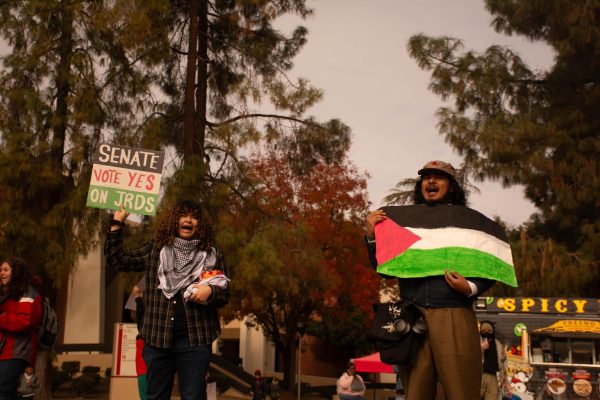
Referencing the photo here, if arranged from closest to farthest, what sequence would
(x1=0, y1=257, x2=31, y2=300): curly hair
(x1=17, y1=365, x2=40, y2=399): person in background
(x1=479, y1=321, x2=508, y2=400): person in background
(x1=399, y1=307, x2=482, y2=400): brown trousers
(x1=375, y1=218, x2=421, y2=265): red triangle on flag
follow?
(x1=399, y1=307, x2=482, y2=400): brown trousers < (x1=375, y1=218, x2=421, y2=265): red triangle on flag < (x1=0, y1=257, x2=31, y2=300): curly hair < (x1=17, y1=365, x2=40, y2=399): person in background < (x1=479, y1=321, x2=508, y2=400): person in background

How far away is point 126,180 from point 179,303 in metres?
2.79

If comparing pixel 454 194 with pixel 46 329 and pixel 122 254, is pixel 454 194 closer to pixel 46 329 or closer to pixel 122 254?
pixel 122 254

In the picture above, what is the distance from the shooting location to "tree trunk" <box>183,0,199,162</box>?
16.2 meters

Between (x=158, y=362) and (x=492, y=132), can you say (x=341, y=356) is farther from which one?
(x=158, y=362)

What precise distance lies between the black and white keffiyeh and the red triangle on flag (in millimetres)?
1002

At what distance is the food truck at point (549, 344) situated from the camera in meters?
14.2

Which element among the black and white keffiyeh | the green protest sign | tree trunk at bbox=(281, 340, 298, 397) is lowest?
tree trunk at bbox=(281, 340, 298, 397)

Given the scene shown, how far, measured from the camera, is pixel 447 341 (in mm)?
4133

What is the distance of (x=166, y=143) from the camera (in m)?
16.2

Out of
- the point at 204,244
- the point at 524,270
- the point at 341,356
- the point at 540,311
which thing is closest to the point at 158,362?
the point at 204,244

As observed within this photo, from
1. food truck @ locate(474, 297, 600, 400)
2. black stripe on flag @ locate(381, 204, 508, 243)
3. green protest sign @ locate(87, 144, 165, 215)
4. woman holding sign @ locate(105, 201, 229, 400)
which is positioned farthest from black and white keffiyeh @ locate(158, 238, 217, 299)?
food truck @ locate(474, 297, 600, 400)

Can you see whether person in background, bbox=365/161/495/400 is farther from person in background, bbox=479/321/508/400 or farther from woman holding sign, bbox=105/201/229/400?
person in background, bbox=479/321/508/400

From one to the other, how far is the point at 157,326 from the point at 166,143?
12.1 meters

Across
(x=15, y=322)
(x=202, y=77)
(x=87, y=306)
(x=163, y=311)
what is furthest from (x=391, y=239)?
(x=87, y=306)
